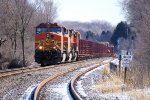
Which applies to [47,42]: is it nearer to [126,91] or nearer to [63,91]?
[63,91]

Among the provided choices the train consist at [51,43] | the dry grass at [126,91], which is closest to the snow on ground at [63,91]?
the dry grass at [126,91]

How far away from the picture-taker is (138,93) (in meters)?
14.6

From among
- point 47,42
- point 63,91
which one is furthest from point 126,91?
point 47,42

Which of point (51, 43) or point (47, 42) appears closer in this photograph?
point (47, 42)

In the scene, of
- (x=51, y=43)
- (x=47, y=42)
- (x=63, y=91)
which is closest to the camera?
(x=63, y=91)

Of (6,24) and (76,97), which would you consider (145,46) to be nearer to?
(76,97)

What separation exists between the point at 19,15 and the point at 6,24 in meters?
2.32

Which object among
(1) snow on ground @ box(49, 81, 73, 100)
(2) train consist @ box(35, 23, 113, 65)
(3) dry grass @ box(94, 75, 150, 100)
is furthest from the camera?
(2) train consist @ box(35, 23, 113, 65)

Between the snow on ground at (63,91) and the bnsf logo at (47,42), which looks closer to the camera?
the snow on ground at (63,91)

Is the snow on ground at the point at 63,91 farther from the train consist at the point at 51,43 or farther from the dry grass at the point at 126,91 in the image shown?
the train consist at the point at 51,43

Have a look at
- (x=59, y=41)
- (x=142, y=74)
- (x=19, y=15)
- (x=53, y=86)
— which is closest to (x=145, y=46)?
(x=142, y=74)

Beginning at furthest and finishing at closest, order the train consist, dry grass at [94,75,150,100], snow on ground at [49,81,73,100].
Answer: the train consist → snow on ground at [49,81,73,100] → dry grass at [94,75,150,100]

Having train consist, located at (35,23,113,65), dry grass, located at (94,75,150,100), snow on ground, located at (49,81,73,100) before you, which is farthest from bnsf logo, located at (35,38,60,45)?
snow on ground, located at (49,81,73,100)

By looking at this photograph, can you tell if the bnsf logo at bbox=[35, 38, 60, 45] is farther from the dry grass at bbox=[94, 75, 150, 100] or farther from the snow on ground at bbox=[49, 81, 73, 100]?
the snow on ground at bbox=[49, 81, 73, 100]
